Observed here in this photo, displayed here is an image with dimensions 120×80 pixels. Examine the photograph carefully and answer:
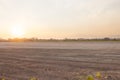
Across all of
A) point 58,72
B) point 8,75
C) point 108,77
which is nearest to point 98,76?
point 108,77

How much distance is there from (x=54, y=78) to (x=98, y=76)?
174 cm

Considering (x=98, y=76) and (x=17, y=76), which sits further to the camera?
(x=17, y=76)

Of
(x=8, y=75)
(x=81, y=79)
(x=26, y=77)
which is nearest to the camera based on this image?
(x=81, y=79)

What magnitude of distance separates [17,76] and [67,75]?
84.4 inches

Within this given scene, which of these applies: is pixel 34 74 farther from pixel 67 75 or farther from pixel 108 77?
pixel 108 77

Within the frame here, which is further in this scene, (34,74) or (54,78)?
(34,74)

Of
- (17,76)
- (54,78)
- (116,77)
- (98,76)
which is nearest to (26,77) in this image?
(17,76)

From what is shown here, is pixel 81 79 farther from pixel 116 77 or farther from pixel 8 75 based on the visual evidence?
pixel 8 75

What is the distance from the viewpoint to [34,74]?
1043 cm

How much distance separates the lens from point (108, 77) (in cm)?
934

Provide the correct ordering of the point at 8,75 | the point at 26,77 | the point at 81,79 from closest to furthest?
the point at 81,79 → the point at 26,77 → the point at 8,75

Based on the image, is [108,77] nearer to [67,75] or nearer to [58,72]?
[67,75]

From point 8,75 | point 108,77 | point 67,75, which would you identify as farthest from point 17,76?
point 108,77

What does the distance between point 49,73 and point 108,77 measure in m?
2.67
